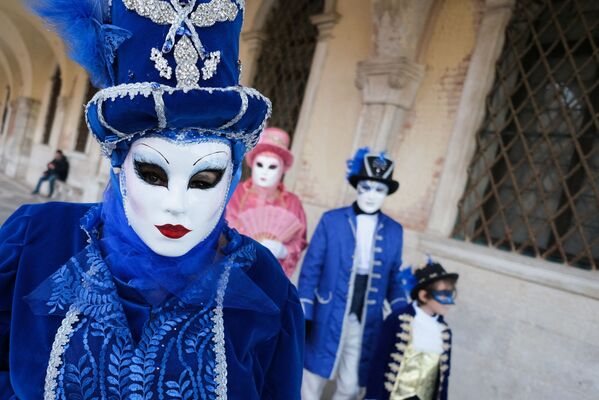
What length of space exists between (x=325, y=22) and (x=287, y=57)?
37.2 inches

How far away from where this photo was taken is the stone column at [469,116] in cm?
380

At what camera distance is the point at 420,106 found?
4.26 m

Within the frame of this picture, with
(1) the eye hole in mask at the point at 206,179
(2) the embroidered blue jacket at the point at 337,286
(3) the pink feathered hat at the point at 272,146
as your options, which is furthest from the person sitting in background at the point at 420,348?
(1) the eye hole in mask at the point at 206,179

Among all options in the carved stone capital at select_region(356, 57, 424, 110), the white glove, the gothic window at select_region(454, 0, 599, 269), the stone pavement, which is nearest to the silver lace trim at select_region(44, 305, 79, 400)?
the white glove

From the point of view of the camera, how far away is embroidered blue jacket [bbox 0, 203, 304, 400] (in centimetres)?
98

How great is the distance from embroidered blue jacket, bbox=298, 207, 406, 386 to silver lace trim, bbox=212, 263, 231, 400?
5.92 ft

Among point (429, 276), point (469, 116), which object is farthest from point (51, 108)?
point (429, 276)

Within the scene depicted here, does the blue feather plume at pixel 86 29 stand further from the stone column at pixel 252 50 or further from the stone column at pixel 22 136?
the stone column at pixel 22 136

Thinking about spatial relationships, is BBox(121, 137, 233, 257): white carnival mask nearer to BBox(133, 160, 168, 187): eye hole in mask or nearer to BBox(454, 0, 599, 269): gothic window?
BBox(133, 160, 168, 187): eye hole in mask

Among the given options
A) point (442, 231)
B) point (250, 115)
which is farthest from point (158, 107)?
point (442, 231)

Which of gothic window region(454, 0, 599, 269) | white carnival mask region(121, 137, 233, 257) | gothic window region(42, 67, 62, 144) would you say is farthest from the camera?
gothic window region(42, 67, 62, 144)

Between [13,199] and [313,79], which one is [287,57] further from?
[13,199]

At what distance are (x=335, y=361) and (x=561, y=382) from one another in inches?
66.3

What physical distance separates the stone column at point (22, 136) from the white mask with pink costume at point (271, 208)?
13759mm
